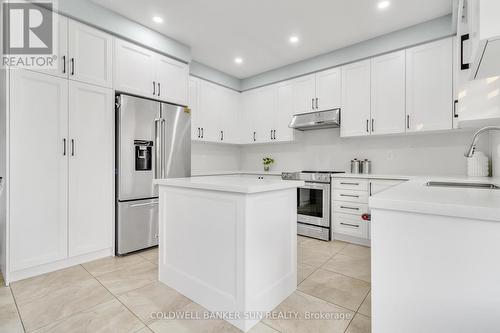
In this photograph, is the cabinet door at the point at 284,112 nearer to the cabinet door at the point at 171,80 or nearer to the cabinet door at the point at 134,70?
the cabinet door at the point at 171,80

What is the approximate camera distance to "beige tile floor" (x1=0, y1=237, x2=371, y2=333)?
1539mm

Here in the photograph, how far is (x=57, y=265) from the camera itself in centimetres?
238

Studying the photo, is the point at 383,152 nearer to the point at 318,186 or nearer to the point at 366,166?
the point at 366,166

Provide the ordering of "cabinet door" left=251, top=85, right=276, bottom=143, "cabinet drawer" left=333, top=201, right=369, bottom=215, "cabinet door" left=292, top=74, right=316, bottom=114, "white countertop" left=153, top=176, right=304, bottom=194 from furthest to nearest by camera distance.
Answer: "cabinet door" left=251, top=85, right=276, bottom=143, "cabinet door" left=292, top=74, right=316, bottom=114, "cabinet drawer" left=333, top=201, right=369, bottom=215, "white countertop" left=153, top=176, right=304, bottom=194

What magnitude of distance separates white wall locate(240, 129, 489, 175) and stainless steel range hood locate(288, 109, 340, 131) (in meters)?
0.32

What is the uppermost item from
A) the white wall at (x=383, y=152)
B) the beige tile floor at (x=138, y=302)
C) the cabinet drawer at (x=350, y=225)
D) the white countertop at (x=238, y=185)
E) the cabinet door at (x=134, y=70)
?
the cabinet door at (x=134, y=70)

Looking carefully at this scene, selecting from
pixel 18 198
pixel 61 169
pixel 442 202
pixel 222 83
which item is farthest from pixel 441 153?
pixel 18 198

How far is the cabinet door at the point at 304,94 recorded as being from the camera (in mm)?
3869

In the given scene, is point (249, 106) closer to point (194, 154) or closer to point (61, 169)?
point (194, 154)

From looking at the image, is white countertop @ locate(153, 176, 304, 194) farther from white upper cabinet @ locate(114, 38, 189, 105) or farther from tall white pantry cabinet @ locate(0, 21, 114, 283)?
white upper cabinet @ locate(114, 38, 189, 105)

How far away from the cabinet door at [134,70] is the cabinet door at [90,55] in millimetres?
86

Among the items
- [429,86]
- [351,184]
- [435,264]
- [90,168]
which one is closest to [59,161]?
[90,168]

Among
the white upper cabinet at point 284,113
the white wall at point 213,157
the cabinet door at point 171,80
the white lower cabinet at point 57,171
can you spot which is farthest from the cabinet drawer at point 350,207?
the white lower cabinet at point 57,171

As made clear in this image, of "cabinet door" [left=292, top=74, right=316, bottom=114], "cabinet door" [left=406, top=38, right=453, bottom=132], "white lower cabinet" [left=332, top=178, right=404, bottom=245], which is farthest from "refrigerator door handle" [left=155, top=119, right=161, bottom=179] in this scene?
"cabinet door" [left=406, top=38, right=453, bottom=132]
